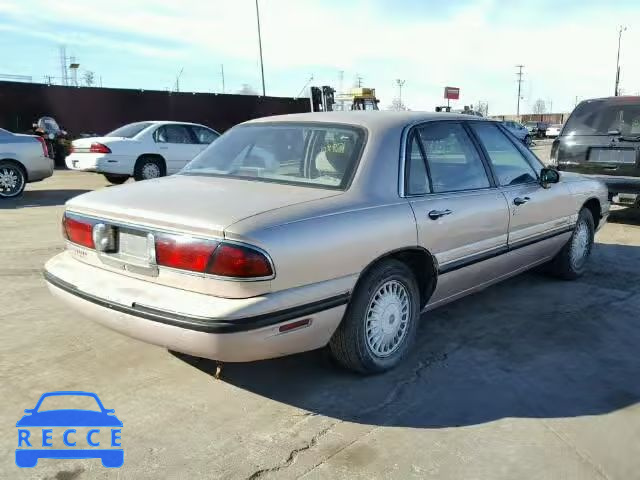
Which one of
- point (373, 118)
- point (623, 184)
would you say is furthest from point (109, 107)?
point (373, 118)

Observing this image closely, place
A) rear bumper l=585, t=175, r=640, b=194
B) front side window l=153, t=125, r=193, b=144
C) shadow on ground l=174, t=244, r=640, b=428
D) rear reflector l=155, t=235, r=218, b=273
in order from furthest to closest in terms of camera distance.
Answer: front side window l=153, t=125, r=193, b=144, rear bumper l=585, t=175, r=640, b=194, shadow on ground l=174, t=244, r=640, b=428, rear reflector l=155, t=235, r=218, b=273

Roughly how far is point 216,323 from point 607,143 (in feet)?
22.8

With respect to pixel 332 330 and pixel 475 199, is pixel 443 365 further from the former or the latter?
pixel 475 199

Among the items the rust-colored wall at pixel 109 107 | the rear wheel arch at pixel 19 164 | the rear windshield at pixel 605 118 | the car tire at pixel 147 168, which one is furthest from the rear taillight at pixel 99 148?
the rust-colored wall at pixel 109 107

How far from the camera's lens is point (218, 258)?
8.86ft

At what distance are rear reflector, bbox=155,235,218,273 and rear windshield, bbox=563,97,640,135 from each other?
686 cm

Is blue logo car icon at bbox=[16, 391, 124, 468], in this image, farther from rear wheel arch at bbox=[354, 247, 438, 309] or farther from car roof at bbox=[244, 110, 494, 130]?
car roof at bbox=[244, 110, 494, 130]

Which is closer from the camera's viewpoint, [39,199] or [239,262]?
[239,262]

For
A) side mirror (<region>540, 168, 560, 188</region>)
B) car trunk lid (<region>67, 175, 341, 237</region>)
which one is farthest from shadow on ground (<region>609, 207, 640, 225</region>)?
car trunk lid (<region>67, 175, 341, 237</region>)

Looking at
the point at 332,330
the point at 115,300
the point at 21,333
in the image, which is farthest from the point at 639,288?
the point at 21,333

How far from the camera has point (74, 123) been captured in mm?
22188

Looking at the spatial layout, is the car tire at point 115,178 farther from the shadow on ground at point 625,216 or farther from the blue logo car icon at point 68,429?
the blue logo car icon at point 68,429

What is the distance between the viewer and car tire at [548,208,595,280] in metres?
5.30

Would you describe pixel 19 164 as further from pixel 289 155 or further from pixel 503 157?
pixel 503 157
